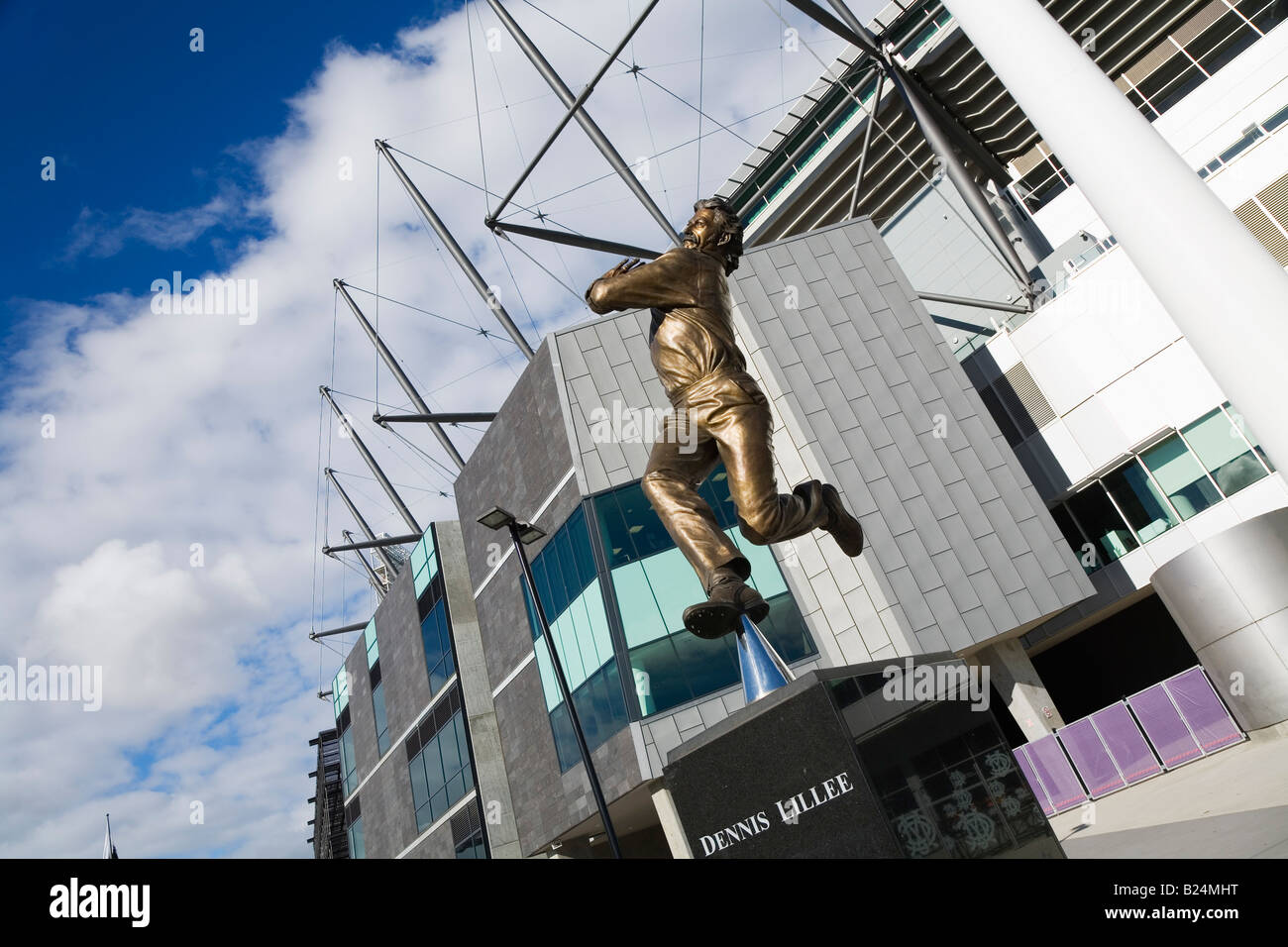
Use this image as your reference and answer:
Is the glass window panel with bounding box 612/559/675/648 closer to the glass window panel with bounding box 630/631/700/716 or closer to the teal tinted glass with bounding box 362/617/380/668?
the glass window panel with bounding box 630/631/700/716

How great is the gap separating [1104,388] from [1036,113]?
2323 cm

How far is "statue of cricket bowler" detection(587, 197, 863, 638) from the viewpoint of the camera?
420cm

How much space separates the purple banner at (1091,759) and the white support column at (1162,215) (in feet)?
50.8

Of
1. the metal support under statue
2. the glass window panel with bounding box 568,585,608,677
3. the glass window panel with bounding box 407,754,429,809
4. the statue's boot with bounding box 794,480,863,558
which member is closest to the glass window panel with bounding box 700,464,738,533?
the glass window panel with bounding box 568,585,608,677

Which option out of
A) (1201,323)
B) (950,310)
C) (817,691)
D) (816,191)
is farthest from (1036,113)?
(816,191)

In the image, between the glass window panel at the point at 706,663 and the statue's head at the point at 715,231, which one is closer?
the statue's head at the point at 715,231

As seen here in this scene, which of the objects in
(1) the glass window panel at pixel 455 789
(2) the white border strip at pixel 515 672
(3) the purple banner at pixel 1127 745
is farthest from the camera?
(1) the glass window panel at pixel 455 789

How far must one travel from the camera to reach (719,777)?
412cm

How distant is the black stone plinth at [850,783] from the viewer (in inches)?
150

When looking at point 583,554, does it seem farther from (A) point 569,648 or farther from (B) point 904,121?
(B) point 904,121

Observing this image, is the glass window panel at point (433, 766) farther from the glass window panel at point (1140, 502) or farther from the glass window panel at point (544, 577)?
the glass window panel at point (1140, 502)

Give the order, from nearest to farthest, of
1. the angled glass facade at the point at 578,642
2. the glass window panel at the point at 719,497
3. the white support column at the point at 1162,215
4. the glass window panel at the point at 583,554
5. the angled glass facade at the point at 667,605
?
the white support column at the point at 1162,215 → the angled glass facade at the point at 667,605 → the angled glass facade at the point at 578,642 → the glass window panel at the point at 719,497 → the glass window panel at the point at 583,554

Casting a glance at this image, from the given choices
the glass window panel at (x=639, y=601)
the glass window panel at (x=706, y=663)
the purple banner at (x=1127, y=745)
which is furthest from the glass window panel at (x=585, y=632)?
the purple banner at (x=1127, y=745)

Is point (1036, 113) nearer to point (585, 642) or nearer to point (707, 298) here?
point (707, 298)
